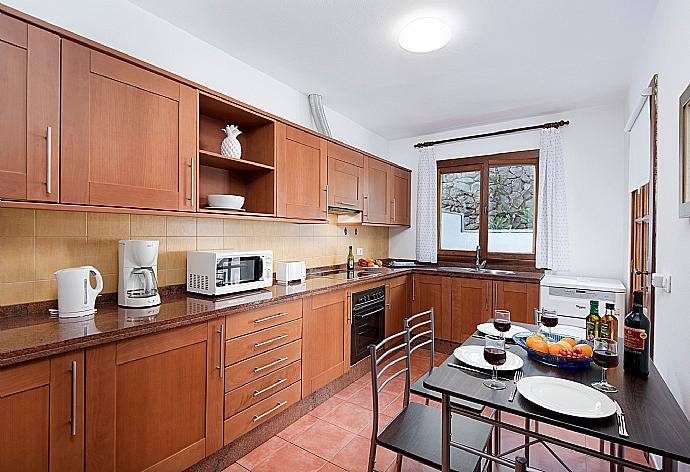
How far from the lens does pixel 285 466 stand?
→ 6.74ft

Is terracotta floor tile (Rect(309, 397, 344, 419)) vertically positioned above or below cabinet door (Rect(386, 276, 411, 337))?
below

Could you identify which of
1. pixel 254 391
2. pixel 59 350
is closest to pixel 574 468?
pixel 254 391

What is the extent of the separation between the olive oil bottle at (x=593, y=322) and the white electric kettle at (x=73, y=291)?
2.31 metres

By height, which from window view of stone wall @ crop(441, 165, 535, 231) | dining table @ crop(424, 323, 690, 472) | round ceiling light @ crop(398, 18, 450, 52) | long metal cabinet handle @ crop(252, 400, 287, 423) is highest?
round ceiling light @ crop(398, 18, 450, 52)

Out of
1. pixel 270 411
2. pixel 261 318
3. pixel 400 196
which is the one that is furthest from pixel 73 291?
pixel 400 196

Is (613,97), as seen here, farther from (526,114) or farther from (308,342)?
(308,342)

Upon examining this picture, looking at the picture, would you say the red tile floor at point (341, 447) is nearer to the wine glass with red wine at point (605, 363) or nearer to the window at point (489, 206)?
the wine glass with red wine at point (605, 363)

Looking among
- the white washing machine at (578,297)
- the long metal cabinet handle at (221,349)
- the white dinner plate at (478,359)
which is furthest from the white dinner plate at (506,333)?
the white washing machine at (578,297)

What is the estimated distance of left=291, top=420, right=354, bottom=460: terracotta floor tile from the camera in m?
2.20

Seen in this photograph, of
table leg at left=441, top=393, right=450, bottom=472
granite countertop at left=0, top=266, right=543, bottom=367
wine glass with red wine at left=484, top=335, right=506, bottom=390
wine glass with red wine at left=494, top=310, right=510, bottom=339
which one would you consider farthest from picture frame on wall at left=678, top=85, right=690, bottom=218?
granite countertop at left=0, top=266, right=543, bottom=367

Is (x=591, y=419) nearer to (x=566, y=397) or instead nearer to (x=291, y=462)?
(x=566, y=397)

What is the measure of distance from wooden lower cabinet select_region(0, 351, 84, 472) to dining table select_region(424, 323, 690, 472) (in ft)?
4.43

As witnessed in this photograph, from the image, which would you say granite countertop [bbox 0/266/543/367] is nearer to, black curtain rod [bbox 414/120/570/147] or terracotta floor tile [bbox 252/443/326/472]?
terracotta floor tile [bbox 252/443/326/472]

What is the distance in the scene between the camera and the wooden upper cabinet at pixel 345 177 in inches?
132
